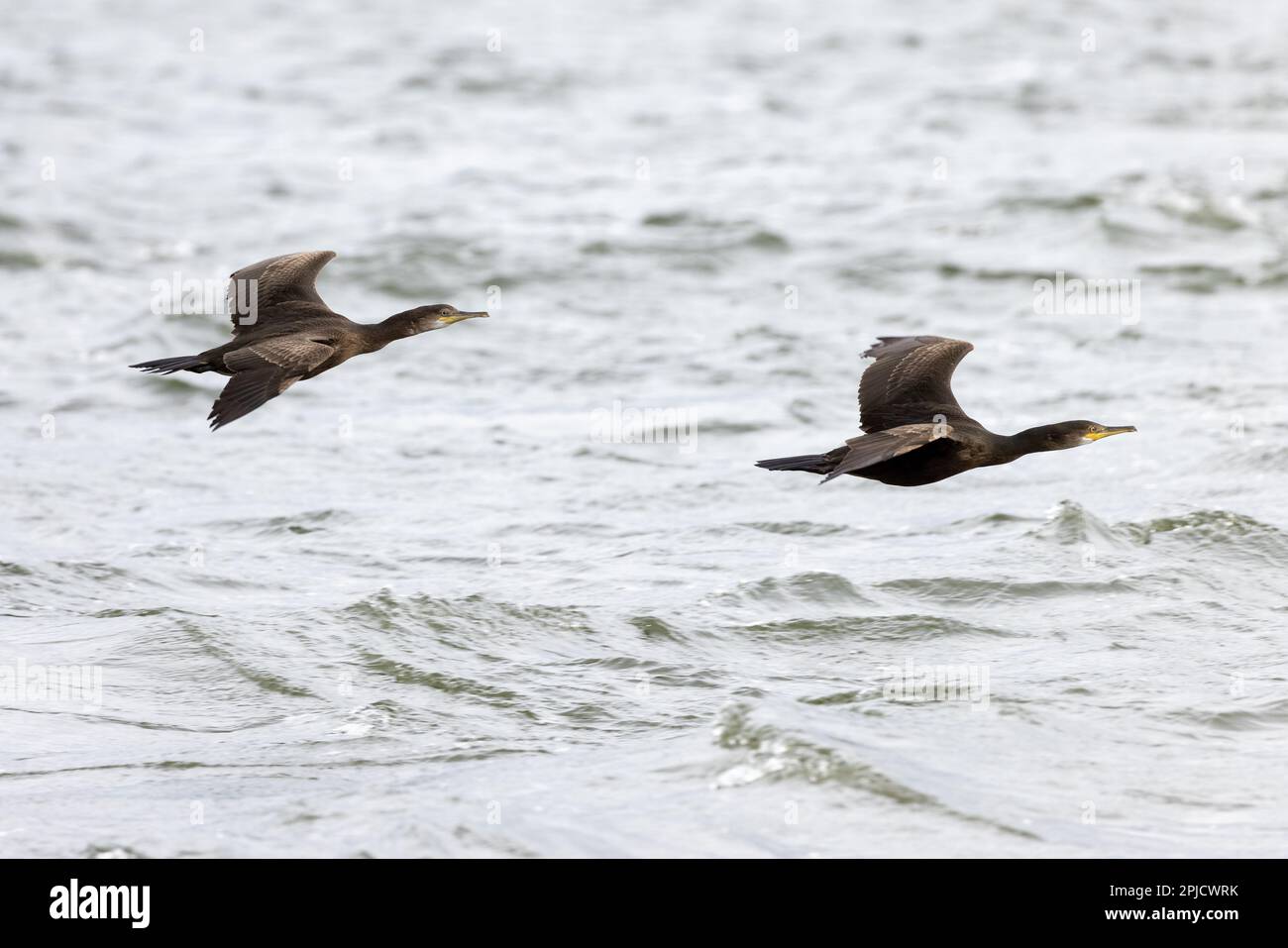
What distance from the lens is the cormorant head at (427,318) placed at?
9.61 meters

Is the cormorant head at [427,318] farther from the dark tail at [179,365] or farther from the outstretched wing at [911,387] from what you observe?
the outstretched wing at [911,387]

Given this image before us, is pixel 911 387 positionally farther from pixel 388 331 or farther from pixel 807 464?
pixel 388 331

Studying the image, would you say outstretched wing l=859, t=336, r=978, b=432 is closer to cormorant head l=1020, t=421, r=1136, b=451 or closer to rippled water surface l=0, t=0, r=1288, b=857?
cormorant head l=1020, t=421, r=1136, b=451

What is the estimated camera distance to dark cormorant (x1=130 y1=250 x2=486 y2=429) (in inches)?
342

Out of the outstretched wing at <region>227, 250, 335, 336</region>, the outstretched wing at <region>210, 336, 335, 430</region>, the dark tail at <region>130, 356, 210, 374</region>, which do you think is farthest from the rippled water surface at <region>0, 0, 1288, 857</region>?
the outstretched wing at <region>227, 250, 335, 336</region>

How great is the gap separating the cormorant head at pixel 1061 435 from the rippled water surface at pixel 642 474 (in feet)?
4.32

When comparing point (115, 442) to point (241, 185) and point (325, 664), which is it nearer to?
point (325, 664)

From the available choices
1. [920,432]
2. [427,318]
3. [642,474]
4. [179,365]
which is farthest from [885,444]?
[642,474]

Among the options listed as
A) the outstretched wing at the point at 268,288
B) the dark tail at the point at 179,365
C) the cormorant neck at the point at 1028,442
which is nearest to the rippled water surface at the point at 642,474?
the cormorant neck at the point at 1028,442

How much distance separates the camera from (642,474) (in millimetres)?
14227

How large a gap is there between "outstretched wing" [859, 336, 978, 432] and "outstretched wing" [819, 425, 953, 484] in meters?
0.58

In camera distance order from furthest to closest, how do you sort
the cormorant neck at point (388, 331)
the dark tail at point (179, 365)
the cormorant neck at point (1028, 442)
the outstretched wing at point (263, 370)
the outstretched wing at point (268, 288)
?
the outstretched wing at point (268, 288) → the cormorant neck at point (388, 331) → the cormorant neck at point (1028, 442) → the dark tail at point (179, 365) → the outstretched wing at point (263, 370)

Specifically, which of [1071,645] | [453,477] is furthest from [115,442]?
[1071,645]

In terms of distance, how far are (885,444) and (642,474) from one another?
5795 mm
